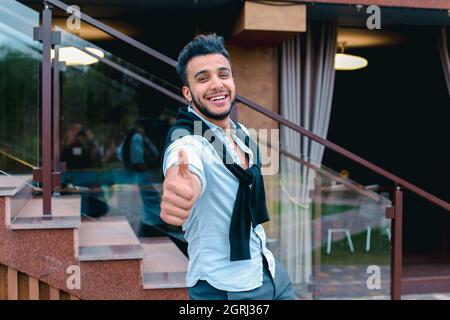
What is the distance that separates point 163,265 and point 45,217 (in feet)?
2.86

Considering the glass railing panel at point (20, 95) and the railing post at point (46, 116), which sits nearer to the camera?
the railing post at point (46, 116)

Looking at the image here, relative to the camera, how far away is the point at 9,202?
3184mm

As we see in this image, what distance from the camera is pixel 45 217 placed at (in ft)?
10.7

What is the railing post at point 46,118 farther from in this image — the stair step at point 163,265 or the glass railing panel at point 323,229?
the glass railing panel at point 323,229

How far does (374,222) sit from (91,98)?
7.00 meters

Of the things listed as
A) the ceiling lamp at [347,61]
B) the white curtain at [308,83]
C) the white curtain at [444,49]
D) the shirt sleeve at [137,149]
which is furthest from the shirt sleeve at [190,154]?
the white curtain at [444,49]

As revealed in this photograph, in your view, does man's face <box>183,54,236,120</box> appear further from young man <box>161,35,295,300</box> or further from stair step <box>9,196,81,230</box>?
stair step <box>9,196,81,230</box>

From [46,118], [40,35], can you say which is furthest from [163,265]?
[40,35]

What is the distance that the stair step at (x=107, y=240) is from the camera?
10.8 feet

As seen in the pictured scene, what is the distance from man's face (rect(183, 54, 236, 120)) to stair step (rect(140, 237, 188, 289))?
5.49 ft

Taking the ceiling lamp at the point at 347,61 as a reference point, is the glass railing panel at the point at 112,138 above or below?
below

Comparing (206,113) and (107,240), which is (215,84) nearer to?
(206,113)

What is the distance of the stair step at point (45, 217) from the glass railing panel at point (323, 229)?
66.0 inches
